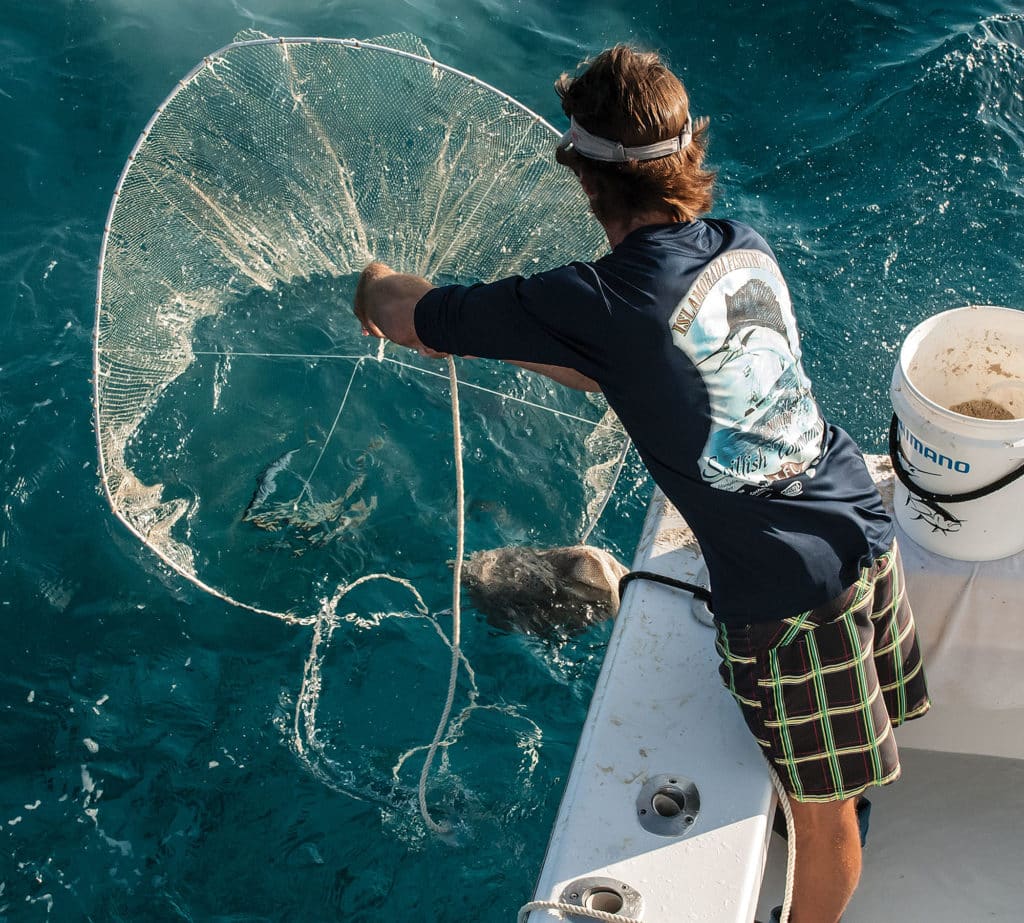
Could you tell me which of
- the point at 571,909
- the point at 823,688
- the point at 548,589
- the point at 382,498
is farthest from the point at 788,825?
the point at 382,498

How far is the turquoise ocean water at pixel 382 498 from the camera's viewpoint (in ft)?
11.0

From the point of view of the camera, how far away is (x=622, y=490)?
14.1ft

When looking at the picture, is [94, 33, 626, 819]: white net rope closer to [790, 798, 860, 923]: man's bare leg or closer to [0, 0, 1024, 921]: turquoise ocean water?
[0, 0, 1024, 921]: turquoise ocean water

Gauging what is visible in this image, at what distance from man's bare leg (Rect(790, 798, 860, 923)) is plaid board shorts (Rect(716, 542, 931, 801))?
66mm

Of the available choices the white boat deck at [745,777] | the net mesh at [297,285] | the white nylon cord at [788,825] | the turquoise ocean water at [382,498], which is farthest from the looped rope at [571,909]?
the net mesh at [297,285]

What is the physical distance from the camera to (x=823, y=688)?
2.20 metres

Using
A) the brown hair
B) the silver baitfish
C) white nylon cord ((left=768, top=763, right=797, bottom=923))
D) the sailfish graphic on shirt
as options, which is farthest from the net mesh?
white nylon cord ((left=768, top=763, right=797, bottom=923))

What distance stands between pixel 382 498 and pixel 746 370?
7.86 feet

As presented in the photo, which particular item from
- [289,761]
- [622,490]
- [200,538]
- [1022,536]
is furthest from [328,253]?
[1022,536]

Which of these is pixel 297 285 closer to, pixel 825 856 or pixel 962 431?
pixel 962 431

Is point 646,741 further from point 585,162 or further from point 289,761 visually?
point 289,761

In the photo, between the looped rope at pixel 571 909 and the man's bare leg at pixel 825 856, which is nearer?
the looped rope at pixel 571 909

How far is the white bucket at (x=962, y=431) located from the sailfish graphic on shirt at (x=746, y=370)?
510mm

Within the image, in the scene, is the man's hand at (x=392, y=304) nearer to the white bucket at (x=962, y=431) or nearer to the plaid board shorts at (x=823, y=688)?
the plaid board shorts at (x=823, y=688)
